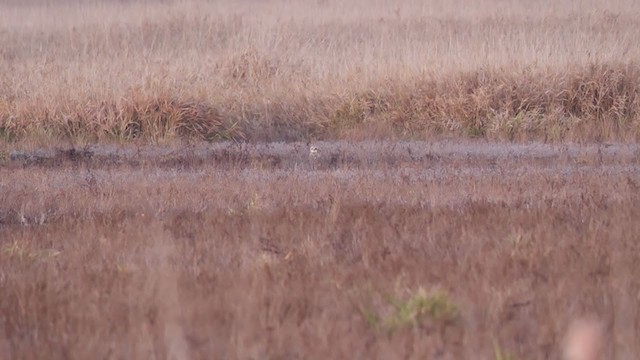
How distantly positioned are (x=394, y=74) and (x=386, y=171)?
18.4 ft

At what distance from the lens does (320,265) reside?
5.09 meters

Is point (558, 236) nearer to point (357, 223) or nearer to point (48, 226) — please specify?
point (357, 223)

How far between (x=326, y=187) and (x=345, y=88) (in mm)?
6813

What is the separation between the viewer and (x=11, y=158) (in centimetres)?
1210

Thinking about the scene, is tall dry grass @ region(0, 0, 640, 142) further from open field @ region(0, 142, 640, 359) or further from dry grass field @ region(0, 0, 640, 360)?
open field @ region(0, 142, 640, 359)

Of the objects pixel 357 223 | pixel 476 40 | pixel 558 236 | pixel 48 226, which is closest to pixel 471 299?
pixel 558 236

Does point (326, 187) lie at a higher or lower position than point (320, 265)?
lower

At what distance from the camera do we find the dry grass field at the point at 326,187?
Answer: 13.1 feet

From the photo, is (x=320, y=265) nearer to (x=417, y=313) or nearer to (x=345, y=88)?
(x=417, y=313)

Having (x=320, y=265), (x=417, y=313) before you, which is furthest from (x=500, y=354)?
(x=320, y=265)

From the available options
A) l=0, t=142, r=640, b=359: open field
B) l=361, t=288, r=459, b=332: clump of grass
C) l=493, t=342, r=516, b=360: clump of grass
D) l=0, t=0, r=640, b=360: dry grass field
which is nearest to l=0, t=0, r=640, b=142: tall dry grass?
l=0, t=0, r=640, b=360: dry grass field

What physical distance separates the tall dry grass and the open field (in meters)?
4.81

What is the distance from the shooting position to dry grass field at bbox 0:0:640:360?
157 inches

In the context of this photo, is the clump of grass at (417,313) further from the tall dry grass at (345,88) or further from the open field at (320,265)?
the tall dry grass at (345,88)
